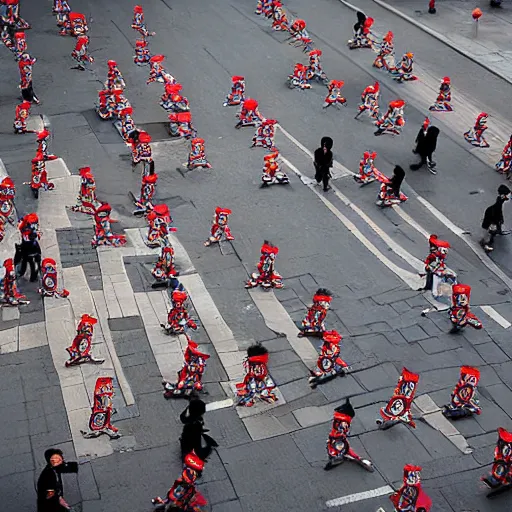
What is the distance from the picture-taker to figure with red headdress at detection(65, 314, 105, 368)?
55.3 ft

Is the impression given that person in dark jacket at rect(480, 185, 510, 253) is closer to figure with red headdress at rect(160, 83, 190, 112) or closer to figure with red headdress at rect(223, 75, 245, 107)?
figure with red headdress at rect(223, 75, 245, 107)

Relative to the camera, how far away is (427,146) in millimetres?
25109

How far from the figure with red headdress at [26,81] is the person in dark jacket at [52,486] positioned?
666 inches

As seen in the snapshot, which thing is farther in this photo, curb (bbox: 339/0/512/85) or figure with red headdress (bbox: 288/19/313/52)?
figure with red headdress (bbox: 288/19/313/52)

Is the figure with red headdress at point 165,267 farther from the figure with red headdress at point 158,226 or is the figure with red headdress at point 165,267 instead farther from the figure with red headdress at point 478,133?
the figure with red headdress at point 478,133

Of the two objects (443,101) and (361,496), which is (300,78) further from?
(361,496)

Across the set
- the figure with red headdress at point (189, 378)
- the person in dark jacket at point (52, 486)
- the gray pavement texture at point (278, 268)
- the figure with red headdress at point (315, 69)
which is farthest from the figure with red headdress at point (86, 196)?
the figure with red headdress at point (315, 69)

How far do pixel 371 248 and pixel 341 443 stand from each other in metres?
7.76

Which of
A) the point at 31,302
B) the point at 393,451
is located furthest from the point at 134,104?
the point at 393,451

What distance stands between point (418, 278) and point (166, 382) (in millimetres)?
6584

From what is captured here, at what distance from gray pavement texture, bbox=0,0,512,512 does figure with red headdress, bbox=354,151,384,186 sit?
1.33 ft

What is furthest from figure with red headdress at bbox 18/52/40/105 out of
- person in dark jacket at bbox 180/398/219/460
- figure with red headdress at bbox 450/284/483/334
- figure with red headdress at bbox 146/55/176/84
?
person in dark jacket at bbox 180/398/219/460

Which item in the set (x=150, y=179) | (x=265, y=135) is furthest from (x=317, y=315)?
(x=265, y=135)

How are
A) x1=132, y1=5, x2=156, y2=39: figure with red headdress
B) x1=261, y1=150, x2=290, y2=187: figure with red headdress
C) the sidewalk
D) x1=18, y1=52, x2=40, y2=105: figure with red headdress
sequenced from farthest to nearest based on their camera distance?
1. x1=132, y1=5, x2=156, y2=39: figure with red headdress
2. the sidewalk
3. x1=18, y1=52, x2=40, y2=105: figure with red headdress
4. x1=261, y1=150, x2=290, y2=187: figure with red headdress
